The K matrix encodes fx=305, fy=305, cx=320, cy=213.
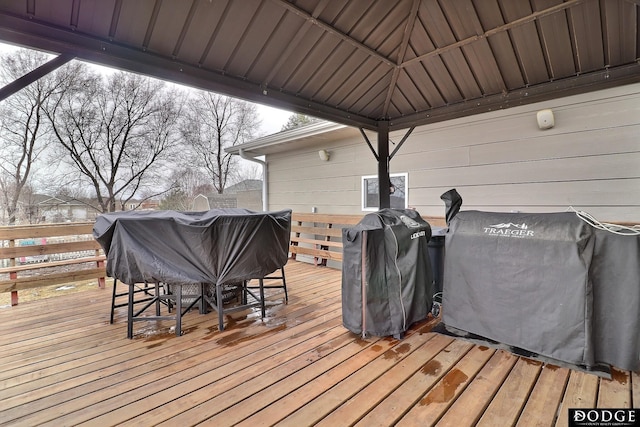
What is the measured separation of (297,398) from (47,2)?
2.80 metres

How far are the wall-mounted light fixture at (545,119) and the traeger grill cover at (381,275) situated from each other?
2.17m

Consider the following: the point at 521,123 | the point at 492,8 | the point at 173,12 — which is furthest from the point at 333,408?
the point at 521,123

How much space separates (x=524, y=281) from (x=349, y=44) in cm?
245

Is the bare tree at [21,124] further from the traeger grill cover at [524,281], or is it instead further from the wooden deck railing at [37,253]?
the traeger grill cover at [524,281]

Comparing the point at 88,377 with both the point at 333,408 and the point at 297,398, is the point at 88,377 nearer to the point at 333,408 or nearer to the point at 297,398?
the point at 297,398

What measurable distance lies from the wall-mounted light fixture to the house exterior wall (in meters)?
0.08

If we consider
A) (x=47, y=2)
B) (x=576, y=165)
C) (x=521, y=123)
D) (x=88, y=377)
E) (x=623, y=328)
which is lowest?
(x=88, y=377)

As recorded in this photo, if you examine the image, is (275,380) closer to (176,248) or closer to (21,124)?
(176,248)

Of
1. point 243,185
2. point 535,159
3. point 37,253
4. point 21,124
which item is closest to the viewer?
point 535,159

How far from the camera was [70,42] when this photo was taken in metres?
1.96

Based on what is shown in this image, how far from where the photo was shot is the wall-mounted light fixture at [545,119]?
3.43 meters

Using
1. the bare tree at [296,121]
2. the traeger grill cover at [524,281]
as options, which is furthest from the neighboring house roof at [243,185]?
the traeger grill cover at [524,281]

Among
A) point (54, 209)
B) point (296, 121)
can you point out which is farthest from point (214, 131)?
point (54, 209)

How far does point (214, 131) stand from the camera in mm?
12078
